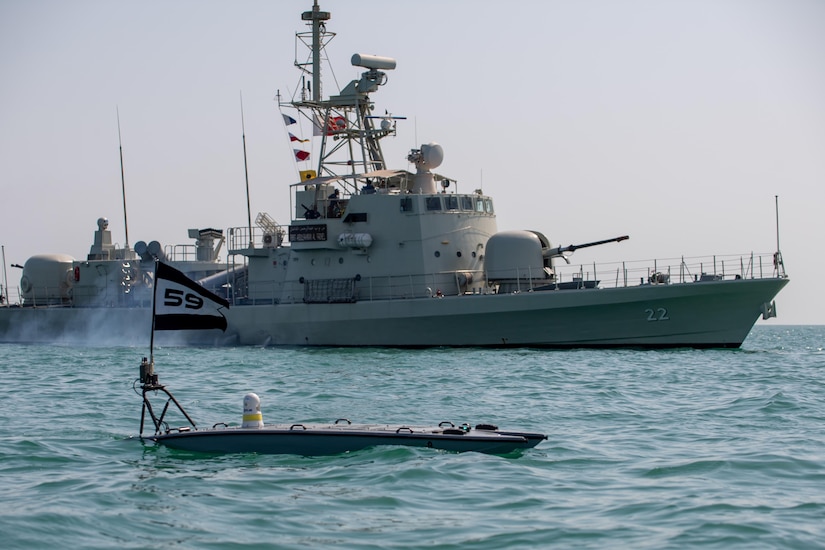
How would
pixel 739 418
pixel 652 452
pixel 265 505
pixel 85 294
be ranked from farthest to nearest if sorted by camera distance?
1. pixel 85 294
2. pixel 739 418
3. pixel 652 452
4. pixel 265 505

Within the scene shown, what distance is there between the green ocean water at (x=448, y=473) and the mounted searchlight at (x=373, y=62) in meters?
16.9

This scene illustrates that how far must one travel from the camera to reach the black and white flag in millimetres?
13312

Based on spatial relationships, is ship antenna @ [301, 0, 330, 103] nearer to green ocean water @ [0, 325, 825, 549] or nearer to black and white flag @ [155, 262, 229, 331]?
green ocean water @ [0, 325, 825, 549]

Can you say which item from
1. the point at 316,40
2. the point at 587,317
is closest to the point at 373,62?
the point at 316,40

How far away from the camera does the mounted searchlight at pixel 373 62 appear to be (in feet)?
115

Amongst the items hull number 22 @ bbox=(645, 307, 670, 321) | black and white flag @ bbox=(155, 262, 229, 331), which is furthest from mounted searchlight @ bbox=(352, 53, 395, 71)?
black and white flag @ bbox=(155, 262, 229, 331)

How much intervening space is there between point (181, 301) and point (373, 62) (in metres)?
23.1

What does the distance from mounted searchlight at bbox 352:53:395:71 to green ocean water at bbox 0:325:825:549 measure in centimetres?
1686

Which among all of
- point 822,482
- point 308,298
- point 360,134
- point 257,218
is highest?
point 360,134

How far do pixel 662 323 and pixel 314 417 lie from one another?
15.1m

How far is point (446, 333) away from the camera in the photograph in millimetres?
30328

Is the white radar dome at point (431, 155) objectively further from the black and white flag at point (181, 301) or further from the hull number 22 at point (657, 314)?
the black and white flag at point (181, 301)

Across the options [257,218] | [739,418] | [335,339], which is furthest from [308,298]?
[739,418]

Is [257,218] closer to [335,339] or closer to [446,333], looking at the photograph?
[335,339]
